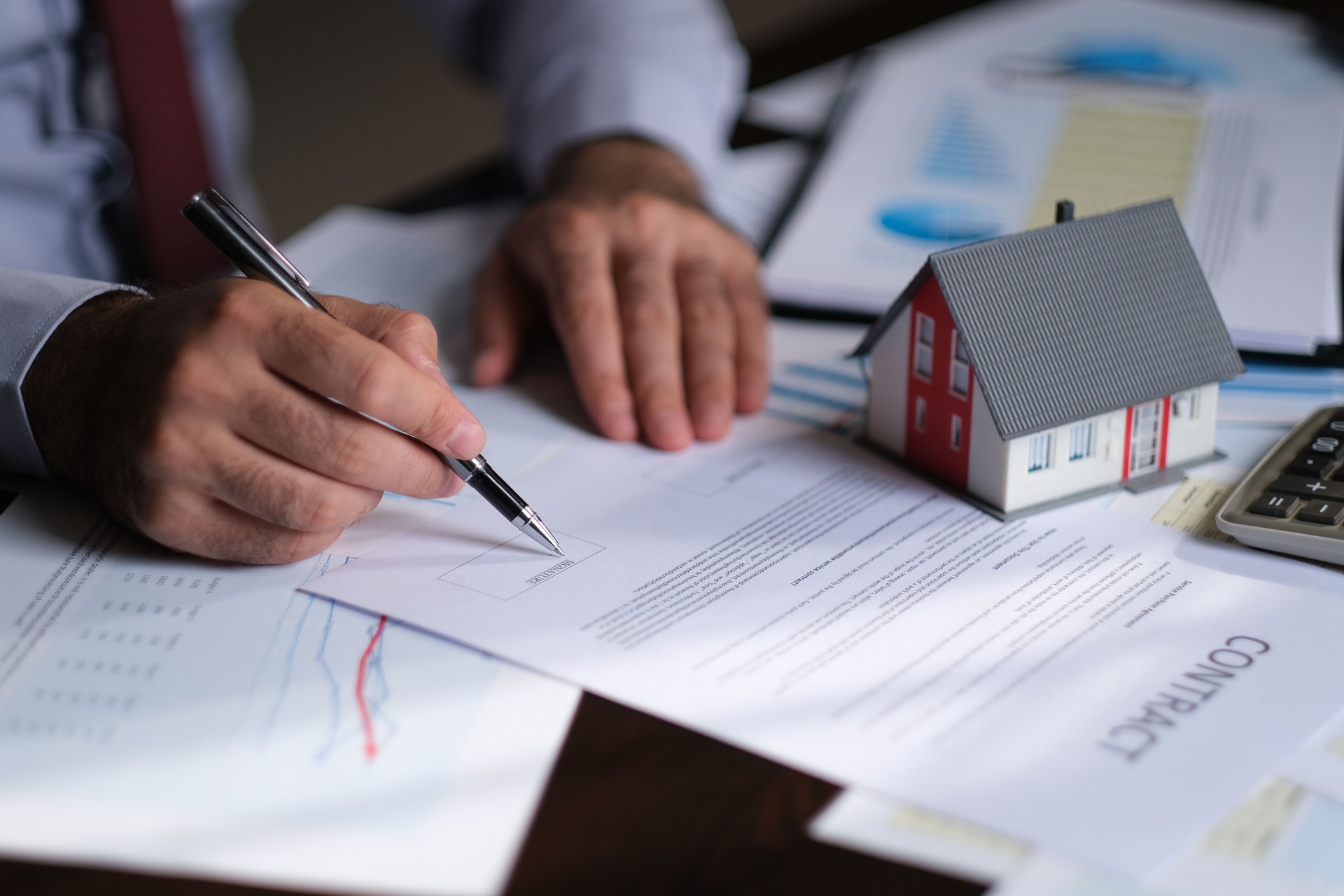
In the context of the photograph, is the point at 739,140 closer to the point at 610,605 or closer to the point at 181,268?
the point at 181,268

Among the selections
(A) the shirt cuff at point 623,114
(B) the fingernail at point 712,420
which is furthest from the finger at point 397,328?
(A) the shirt cuff at point 623,114

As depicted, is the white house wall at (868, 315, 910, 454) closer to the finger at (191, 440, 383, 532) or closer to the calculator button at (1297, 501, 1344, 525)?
the calculator button at (1297, 501, 1344, 525)

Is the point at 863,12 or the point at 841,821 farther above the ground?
the point at 863,12

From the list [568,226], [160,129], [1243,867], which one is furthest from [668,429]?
[160,129]

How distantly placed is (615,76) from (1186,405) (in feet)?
2.34

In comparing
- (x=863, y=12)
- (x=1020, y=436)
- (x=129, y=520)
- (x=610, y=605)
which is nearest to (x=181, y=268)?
(x=129, y=520)

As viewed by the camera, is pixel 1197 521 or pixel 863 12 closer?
pixel 1197 521

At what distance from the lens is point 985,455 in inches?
26.4

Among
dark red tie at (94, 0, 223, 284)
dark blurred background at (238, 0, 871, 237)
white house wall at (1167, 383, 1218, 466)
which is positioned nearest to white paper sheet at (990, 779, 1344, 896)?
white house wall at (1167, 383, 1218, 466)

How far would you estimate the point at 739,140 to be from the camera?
4.28 feet

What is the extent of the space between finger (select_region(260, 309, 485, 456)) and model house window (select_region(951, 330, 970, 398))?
31 cm

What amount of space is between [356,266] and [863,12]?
92 centimetres

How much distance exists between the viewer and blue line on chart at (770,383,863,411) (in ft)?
2.71

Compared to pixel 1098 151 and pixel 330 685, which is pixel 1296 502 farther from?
pixel 1098 151
